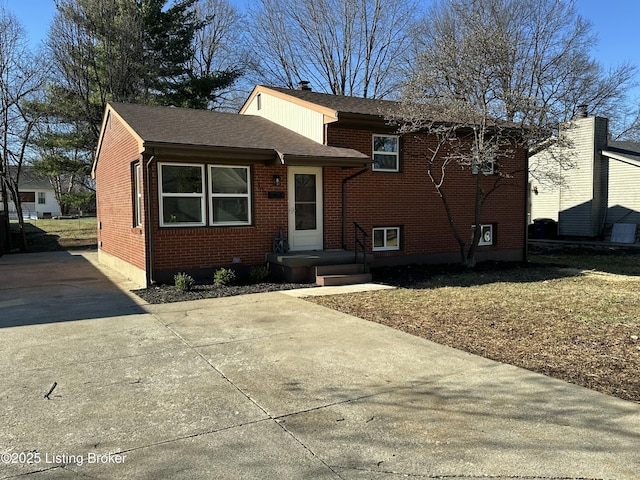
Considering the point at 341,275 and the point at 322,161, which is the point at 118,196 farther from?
the point at 341,275

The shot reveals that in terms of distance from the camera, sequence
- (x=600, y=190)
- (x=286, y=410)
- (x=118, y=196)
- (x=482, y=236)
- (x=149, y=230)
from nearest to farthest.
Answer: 1. (x=286, y=410)
2. (x=149, y=230)
3. (x=118, y=196)
4. (x=482, y=236)
5. (x=600, y=190)

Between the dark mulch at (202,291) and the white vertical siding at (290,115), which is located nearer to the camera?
the dark mulch at (202,291)

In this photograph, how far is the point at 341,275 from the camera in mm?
10289

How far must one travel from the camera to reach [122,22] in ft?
73.2

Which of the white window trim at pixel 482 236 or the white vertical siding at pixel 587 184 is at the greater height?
the white vertical siding at pixel 587 184

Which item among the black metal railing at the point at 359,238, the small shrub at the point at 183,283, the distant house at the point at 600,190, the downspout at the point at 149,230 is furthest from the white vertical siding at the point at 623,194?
the downspout at the point at 149,230

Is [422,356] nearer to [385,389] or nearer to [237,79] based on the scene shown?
[385,389]

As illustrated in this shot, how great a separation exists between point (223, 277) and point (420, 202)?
611 cm

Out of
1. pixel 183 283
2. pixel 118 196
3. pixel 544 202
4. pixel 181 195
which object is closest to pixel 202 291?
pixel 183 283

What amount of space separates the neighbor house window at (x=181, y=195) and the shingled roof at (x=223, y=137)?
694 mm

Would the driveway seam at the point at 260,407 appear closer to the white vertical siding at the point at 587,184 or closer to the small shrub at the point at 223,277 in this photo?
the small shrub at the point at 223,277

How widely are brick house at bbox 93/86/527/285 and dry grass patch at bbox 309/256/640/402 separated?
2.06 meters

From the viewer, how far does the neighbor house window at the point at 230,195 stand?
10305 millimetres

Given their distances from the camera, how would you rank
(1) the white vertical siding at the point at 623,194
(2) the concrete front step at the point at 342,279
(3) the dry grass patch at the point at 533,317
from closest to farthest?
1. (3) the dry grass patch at the point at 533,317
2. (2) the concrete front step at the point at 342,279
3. (1) the white vertical siding at the point at 623,194
